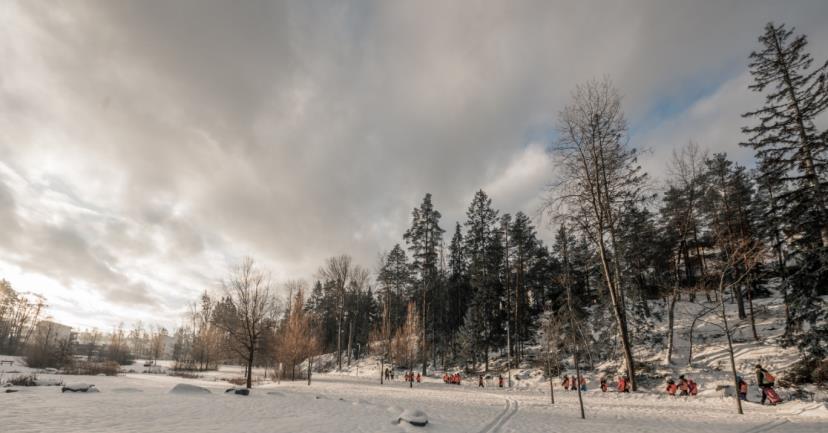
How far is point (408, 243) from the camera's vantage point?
42562 millimetres

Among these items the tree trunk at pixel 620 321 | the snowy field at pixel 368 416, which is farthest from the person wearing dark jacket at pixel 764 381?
the tree trunk at pixel 620 321

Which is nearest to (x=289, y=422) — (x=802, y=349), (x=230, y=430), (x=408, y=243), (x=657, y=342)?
(x=230, y=430)

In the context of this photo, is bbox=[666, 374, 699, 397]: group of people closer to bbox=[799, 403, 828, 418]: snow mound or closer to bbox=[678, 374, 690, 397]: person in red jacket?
bbox=[678, 374, 690, 397]: person in red jacket

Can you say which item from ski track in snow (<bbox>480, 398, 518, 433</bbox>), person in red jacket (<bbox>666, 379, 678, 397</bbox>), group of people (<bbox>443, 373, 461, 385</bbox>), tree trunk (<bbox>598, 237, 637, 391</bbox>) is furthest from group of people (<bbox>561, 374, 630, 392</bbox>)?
group of people (<bbox>443, 373, 461, 385</bbox>)

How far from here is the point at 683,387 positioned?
18391 millimetres

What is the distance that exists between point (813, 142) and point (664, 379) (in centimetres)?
1482

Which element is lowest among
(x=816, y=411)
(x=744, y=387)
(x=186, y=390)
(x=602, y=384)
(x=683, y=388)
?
(x=602, y=384)

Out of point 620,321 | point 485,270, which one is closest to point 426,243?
point 485,270

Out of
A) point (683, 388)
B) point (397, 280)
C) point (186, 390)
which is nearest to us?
point (683, 388)

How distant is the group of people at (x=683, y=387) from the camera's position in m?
18.0

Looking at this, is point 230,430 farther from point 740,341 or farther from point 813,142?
point 740,341

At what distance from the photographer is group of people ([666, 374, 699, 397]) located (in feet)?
59.1

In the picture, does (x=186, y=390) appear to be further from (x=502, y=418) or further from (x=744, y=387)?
(x=744, y=387)

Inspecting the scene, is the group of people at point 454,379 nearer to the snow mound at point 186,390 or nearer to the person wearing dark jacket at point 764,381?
the snow mound at point 186,390
